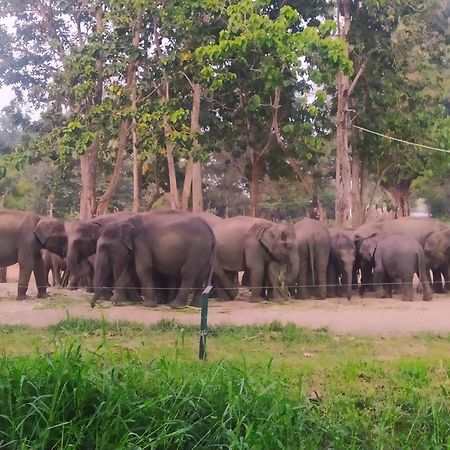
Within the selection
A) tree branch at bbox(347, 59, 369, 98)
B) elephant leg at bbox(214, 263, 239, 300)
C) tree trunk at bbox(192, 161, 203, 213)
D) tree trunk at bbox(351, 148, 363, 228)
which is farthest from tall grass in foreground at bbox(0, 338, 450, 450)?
tree branch at bbox(347, 59, 369, 98)

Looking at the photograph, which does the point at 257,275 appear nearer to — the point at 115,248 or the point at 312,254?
the point at 312,254

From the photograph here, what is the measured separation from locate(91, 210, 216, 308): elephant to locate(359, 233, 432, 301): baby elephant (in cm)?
280

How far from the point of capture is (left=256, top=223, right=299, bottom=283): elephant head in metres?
10.6

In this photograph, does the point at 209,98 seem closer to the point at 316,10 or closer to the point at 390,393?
the point at 316,10

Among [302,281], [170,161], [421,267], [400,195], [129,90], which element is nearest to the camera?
[421,267]

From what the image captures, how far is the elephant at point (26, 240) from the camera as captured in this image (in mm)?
10094

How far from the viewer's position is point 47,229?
33.9 ft

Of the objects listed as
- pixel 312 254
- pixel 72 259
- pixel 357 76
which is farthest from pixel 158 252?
pixel 357 76

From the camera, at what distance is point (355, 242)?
12180mm

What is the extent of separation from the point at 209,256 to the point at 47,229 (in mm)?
2477

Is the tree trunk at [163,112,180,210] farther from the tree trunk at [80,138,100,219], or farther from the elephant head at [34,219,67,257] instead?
the elephant head at [34,219,67,257]

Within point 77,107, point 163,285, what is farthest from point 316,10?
point 163,285

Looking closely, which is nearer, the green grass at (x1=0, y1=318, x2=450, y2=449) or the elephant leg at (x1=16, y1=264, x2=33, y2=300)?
the green grass at (x1=0, y1=318, x2=450, y2=449)

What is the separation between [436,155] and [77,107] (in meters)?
9.75
